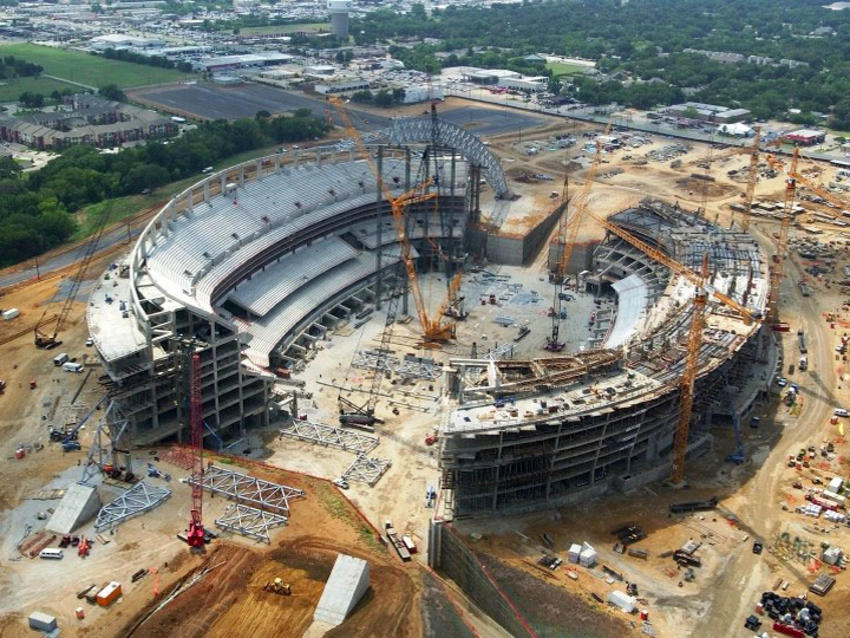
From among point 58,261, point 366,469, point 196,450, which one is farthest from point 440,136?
point 196,450

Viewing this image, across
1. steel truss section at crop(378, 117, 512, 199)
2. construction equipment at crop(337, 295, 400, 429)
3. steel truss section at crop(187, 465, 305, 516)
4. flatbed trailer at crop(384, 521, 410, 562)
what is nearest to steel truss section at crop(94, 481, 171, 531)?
steel truss section at crop(187, 465, 305, 516)

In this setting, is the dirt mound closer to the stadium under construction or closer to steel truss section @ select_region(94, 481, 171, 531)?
steel truss section @ select_region(94, 481, 171, 531)

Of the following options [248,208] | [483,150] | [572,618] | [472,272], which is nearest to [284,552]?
[572,618]

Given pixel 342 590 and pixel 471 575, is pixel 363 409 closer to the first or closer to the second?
pixel 471 575

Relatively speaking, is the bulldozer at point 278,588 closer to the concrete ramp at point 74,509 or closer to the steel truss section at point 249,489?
the steel truss section at point 249,489

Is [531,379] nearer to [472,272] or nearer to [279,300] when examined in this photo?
[279,300]

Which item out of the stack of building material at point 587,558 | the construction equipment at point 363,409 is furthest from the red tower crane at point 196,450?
the stack of building material at point 587,558
